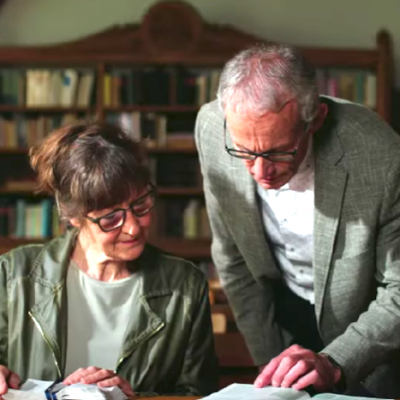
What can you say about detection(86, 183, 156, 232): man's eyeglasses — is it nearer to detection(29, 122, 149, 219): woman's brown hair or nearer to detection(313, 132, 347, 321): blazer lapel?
detection(29, 122, 149, 219): woman's brown hair

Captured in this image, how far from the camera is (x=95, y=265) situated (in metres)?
2.07

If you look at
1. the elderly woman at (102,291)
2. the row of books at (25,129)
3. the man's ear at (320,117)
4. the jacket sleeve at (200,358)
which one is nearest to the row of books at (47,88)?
the row of books at (25,129)

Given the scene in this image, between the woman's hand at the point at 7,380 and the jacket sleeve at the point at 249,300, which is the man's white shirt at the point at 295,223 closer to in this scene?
the jacket sleeve at the point at 249,300

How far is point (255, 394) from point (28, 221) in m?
4.42

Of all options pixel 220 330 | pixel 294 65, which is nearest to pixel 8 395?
pixel 294 65

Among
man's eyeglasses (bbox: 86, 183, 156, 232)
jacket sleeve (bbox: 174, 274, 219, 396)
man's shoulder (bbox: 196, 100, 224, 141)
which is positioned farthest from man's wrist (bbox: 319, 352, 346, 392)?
man's shoulder (bbox: 196, 100, 224, 141)

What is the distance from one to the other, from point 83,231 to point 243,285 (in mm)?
551

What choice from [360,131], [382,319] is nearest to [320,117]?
[360,131]

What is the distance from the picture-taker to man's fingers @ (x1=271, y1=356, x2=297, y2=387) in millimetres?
1596

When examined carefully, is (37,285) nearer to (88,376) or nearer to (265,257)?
(88,376)

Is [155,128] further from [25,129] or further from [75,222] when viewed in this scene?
[75,222]

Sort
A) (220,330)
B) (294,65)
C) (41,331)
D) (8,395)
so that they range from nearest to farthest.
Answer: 1. (8,395)
2. (294,65)
3. (41,331)
4. (220,330)

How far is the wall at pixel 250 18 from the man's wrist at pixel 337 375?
420 cm

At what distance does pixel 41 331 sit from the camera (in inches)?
78.4
